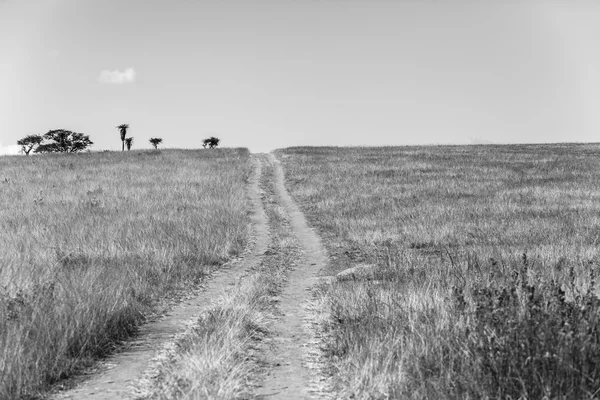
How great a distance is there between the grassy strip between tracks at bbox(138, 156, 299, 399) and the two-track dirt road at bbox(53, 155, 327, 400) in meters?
0.16

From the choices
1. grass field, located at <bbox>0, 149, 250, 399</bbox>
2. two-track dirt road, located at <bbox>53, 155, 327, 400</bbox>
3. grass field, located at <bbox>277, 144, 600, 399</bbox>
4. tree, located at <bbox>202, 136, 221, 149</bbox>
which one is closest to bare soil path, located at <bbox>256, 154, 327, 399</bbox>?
two-track dirt road, located at <bbox>53, 155, 327, 400</bbox>

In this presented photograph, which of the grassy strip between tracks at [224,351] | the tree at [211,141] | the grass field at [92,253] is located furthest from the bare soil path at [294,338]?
the tree at [211,141]

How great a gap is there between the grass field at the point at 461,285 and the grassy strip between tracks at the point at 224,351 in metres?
0.86

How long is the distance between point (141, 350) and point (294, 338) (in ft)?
5.72

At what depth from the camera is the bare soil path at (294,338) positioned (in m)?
4.77

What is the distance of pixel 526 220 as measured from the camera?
54.7ft

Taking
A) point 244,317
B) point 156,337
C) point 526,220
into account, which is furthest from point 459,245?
point 156,337

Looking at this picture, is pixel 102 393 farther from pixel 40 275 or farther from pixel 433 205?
pixel 433 205

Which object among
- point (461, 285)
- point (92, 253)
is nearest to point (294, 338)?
point (461, 285)

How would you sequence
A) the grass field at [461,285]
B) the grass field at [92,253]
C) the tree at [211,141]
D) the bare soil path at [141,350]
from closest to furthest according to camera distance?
the grass field at [461,285] → the bare soil path at [141,350] → the grass field at [92,253] → the tree at [211,141]

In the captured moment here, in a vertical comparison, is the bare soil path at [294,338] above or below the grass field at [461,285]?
below

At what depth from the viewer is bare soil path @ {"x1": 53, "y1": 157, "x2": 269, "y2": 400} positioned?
4.69 m

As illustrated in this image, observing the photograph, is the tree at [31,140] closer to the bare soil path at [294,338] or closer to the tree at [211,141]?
the tree at [211,141]

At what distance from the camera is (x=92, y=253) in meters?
10.7
